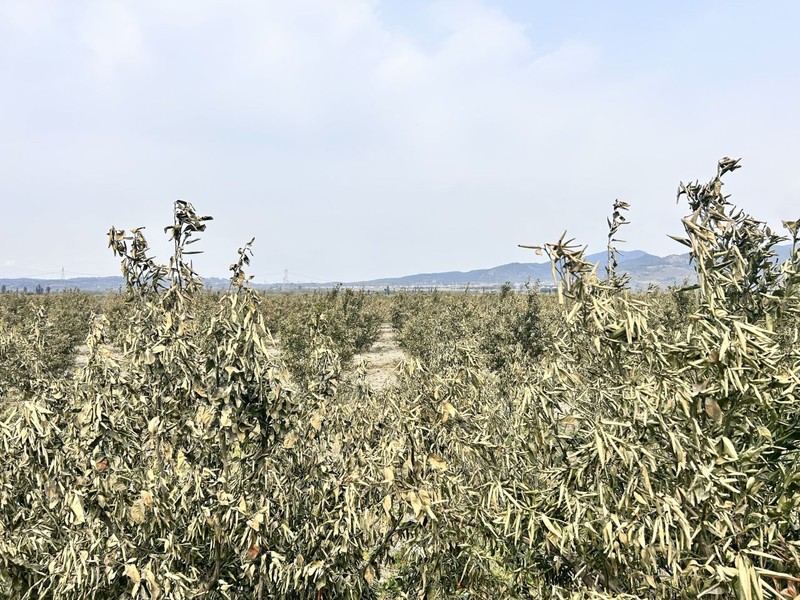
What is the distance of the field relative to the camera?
2.63 metres

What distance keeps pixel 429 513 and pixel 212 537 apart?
5.12 ft

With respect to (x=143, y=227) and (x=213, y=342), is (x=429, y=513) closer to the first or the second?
(x=213, y=342)

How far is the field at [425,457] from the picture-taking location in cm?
263

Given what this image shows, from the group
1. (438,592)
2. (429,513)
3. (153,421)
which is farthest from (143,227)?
(438,592)

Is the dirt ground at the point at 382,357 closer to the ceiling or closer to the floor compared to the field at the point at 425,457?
closer to the floor

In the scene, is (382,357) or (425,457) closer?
(425,457)

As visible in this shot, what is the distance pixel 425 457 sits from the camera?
3469mm

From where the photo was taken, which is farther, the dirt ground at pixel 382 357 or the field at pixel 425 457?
the dirt ground at pixel 382 357

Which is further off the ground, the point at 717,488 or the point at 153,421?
the point at 153,421

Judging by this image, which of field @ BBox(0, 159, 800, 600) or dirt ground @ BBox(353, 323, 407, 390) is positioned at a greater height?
field @ BBox(0, 159, 800, 600)

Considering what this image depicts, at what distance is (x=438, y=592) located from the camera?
3.82m

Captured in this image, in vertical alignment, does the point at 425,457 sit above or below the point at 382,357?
above

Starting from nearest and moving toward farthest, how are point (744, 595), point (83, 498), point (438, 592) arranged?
point (744, 595), point (83, 498), point (438, 592)

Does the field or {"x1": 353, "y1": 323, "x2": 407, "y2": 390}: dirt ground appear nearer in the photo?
the field
